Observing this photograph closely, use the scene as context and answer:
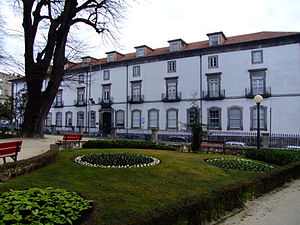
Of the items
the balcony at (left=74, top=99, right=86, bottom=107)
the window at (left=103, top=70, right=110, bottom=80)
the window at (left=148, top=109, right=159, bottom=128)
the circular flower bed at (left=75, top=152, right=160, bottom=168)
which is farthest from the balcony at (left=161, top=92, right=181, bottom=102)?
the circular flower bed at (left=75, top=152, right=160, bottom=168)

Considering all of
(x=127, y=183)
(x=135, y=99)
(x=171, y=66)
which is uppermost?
(x=171, y=66)

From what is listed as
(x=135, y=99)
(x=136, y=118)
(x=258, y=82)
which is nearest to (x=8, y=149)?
(x=258, y=82)

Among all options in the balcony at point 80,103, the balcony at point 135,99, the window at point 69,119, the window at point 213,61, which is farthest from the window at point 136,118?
the window at point 69,119

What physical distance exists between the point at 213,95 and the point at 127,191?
79.1ft

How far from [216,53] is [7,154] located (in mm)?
25204

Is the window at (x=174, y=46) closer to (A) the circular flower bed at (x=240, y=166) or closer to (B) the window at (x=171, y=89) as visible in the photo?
(B) the window at (x=171, y=89)

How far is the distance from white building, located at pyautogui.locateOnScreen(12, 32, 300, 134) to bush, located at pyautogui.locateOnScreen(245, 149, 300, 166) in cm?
1001

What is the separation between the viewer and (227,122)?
27.2m

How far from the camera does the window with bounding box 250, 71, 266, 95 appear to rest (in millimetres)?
25562

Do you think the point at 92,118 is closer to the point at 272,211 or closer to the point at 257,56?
the point at 257,56

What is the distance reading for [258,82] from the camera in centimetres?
2591

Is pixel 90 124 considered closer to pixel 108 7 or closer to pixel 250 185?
pixel 108 7

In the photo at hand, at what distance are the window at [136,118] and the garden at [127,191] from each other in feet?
77.8

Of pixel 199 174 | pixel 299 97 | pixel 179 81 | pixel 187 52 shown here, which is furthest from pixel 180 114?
pixel 199 174
